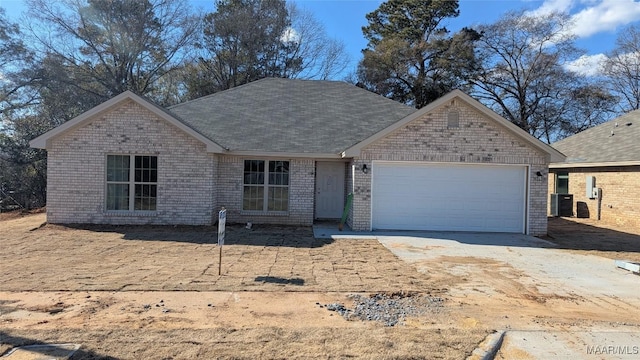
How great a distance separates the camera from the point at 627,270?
910 centimetres

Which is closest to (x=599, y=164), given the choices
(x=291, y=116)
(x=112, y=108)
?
(x=291, y=116)

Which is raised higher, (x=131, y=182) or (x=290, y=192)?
(x=131, y=182)

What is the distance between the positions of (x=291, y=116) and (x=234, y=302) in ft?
39.6

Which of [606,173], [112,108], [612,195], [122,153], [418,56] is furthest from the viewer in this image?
[418,56]

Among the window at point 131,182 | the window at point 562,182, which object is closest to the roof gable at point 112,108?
the window at point 131,182

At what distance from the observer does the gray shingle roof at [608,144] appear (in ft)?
59.1

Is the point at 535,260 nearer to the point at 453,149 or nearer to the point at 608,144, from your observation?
the point at 453,149

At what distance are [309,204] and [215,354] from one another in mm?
10591

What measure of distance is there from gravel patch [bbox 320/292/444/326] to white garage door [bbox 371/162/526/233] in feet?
24.2

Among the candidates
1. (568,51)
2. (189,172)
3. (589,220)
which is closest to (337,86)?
(189,172)

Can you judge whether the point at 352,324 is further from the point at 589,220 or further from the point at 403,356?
the point at 589,220

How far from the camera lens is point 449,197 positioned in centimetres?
1418

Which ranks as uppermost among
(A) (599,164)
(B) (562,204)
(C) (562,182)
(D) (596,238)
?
(A) (599,164)

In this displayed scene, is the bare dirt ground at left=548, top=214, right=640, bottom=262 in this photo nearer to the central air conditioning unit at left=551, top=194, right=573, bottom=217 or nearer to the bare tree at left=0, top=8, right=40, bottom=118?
the central air conditioning unit at left=551, top=194, right=573, bottom=217
